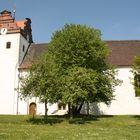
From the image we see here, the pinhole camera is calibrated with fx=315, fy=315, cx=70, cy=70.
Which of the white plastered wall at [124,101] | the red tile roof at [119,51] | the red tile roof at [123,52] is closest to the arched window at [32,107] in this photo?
the red tile roof at [119,51]

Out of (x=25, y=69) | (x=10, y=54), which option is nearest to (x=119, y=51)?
(x=25, y=69)

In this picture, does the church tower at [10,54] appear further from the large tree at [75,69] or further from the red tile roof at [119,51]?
the large tree at [75,69]

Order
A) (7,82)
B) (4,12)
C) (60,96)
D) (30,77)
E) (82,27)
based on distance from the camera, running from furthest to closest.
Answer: (4,12), (7,82), (82,27), (60,96), (30,77)

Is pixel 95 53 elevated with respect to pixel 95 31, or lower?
lower

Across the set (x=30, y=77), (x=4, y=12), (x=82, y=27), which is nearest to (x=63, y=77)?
(x=30, y=77)

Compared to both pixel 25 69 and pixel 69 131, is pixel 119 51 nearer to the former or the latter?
pixel 25 69

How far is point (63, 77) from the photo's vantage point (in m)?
35.2

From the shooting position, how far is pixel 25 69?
48.7m

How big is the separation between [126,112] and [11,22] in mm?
23071

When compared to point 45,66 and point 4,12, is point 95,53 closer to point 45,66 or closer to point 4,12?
point 45,66

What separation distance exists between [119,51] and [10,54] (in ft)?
56.4

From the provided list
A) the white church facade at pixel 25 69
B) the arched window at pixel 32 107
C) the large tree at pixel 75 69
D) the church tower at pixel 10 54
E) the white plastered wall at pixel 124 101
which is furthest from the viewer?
the church tower at pixel 10 54

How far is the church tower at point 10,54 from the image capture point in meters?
47.8

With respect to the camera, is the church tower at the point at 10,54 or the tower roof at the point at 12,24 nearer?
the church tower at the point at 10,54
